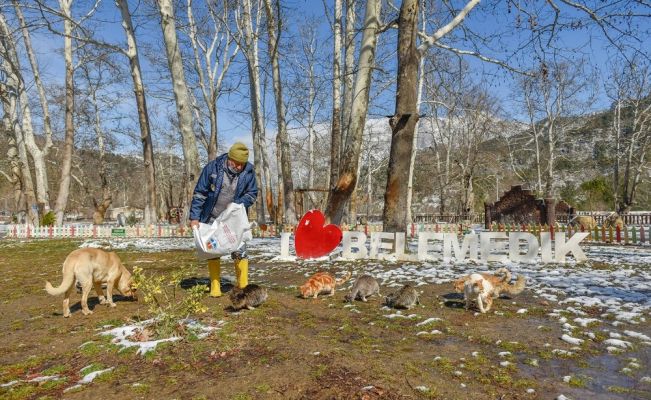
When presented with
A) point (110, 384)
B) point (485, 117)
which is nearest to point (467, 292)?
point (110, 384)

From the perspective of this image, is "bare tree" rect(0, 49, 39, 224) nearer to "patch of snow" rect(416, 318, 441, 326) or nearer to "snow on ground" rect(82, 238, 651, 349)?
"snow on ground" rect(82, 238, 651, 349)

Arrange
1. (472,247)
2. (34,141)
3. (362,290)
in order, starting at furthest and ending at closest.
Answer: (34,141) < (472,247) < (362,290)

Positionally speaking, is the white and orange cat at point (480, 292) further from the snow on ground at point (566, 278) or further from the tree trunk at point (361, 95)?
the tree trunk at point (361, 95)

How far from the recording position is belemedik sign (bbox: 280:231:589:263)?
9.00 metres

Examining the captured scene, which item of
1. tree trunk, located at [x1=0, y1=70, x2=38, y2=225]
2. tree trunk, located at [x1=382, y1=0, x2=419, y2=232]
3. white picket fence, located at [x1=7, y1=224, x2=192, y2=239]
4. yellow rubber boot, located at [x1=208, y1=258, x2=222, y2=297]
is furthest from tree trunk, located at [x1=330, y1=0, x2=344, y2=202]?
tree trunk, located at [x1=0, y1=70, x2=38, y2=225]

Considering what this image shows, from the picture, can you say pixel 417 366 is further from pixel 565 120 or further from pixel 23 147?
pixel 565 120

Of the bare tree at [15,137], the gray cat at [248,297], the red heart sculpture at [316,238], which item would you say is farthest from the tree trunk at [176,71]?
the bare tree at [15,137]

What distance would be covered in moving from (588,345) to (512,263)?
220 inches

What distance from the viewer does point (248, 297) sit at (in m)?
4.81

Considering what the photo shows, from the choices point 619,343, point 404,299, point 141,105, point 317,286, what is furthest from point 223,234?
point 141,105

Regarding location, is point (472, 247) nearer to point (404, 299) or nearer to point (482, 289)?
point (482, 289)

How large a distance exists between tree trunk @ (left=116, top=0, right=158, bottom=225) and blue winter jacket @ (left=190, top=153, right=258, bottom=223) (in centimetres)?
1027

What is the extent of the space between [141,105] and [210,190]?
14.1 m

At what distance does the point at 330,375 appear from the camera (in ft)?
9.43
